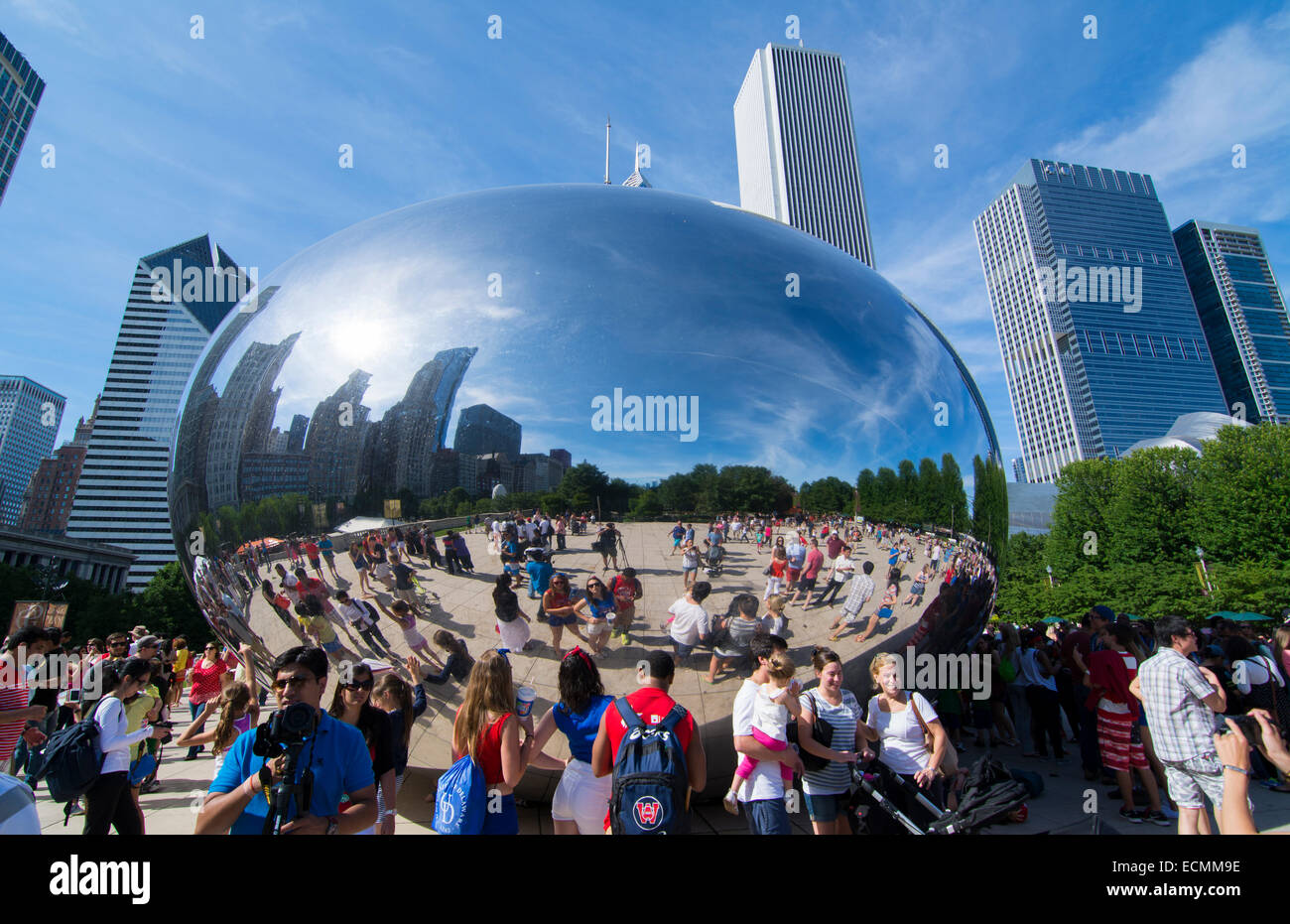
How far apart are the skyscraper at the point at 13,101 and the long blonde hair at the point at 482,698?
152550 millimetres

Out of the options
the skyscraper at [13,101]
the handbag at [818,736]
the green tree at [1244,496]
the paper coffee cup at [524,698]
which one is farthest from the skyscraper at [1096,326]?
the skyscraper at [13,101]

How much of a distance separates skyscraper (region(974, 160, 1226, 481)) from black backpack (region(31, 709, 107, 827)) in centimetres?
15123

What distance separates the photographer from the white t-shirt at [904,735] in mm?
3992

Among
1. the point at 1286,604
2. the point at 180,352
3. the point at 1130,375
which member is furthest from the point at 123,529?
the point at 1130,375

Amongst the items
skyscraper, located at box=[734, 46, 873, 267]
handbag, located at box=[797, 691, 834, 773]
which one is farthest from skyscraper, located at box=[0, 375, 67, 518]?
handbag, located at box=[797, 691, 834, 773]

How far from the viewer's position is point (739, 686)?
3.34m

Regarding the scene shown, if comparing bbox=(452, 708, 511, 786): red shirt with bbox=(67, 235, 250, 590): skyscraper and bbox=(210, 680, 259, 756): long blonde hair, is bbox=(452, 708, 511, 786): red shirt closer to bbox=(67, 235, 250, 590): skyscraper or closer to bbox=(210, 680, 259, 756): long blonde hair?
bbox=(210, 680, 259, 756): long blonde hair

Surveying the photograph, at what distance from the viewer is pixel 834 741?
375 cm

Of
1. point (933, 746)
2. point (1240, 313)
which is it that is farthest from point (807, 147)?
point (933, 746)

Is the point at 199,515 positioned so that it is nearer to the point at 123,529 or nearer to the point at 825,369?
the point at 825,369

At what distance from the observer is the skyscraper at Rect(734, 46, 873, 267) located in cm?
13212

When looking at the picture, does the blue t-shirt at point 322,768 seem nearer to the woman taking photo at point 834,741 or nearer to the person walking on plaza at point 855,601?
the woman taking photo at point 834,741
